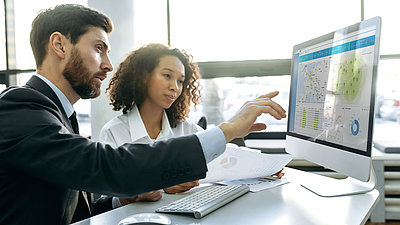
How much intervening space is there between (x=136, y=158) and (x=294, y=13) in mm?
2231

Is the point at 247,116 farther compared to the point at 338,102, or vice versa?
the point at 338,102

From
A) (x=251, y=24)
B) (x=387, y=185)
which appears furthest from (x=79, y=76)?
(x=387, y=185)

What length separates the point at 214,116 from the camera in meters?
2.92

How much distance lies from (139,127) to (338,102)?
988 millimetres

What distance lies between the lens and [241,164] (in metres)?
1.22

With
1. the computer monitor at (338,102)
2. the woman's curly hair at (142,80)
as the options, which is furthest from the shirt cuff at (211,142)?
the woman's curly hair at (142,80)

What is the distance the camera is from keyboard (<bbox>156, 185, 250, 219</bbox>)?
92cm

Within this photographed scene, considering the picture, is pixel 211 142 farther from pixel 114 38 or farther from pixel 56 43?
pixel 114 38

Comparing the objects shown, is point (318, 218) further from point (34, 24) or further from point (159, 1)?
point (159, 1)

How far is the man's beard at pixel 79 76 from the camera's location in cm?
105

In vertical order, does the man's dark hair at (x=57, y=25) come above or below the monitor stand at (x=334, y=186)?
above

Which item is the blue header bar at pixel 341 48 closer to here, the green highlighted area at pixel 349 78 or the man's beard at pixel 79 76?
the green highlighted area at pixel 349 78

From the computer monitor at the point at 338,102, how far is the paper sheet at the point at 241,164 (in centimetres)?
12

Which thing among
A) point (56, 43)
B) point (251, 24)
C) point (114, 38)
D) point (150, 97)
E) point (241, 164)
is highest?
point (251, 24)
